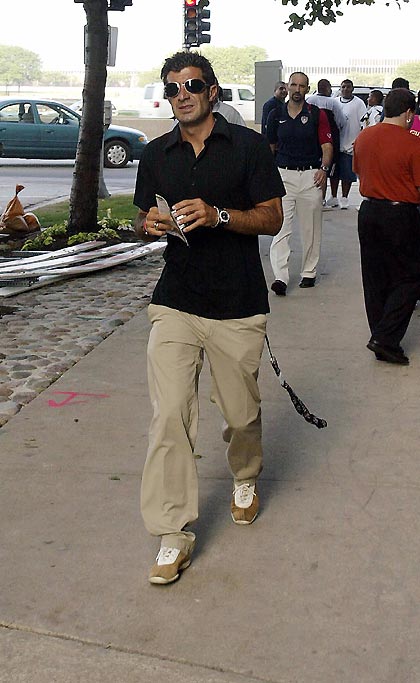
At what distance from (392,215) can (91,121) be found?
21.1 feet

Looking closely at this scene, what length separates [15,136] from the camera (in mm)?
25938

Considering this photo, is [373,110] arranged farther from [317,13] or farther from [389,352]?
[389,352]

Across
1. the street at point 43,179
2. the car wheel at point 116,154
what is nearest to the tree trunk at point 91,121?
the street at point 43,179

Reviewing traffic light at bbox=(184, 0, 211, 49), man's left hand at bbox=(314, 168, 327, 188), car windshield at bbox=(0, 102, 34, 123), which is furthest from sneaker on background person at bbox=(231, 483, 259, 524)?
car windshield at bbox=(0, 102, 34, 123)

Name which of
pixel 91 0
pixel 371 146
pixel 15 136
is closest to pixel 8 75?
pixel 15 136

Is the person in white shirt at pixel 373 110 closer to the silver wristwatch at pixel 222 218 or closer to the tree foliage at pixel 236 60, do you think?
the silver wristwatch at pixel 222 218

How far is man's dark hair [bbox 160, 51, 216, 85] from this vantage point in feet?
13.6

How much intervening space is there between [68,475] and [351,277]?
616 centimetres

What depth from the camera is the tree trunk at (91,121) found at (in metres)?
12.9

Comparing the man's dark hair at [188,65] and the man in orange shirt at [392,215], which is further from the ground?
the man's dark hair at [188,65]

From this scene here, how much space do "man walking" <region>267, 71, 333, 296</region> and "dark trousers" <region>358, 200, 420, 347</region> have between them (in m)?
2.13

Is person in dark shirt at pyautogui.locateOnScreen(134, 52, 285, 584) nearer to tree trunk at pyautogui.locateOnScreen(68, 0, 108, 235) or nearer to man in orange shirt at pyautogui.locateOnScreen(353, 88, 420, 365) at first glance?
man in orange shirt at pyautogui.locateOnScreen(353, 88, 420, 365)

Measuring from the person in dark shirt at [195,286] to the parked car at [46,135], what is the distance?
2196 centimetres

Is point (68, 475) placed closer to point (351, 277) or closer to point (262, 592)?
point (262, 592)
